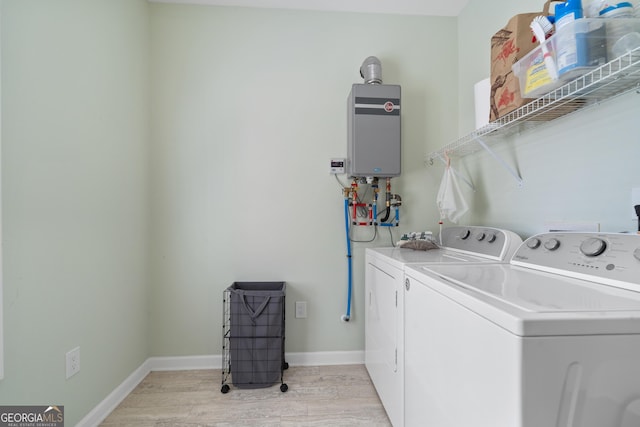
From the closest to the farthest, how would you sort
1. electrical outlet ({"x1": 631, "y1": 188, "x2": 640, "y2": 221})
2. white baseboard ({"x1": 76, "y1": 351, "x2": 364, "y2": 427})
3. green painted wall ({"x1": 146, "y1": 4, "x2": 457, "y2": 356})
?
1. electrical outlet ({"x1": 631, "y1": 188, "x2": 640, "y2": 221})
2. white baseboard ({"x1": 76, "y1": 351, "x2": 364, "y2": 427})
3. green painted wall ({"x1": 146, "y1": 4, "x2": 457, "y2": 356})

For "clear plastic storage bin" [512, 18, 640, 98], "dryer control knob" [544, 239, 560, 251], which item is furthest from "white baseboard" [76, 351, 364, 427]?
"clear plastic storage bin" [512, 18, 640, 98]

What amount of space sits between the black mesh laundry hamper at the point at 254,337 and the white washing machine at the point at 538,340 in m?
0.91

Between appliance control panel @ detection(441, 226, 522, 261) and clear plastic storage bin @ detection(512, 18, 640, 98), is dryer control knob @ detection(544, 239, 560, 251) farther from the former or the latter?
clear plastic storage bin @ detection(512, 18, 640, 98)

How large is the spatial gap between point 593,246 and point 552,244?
5.5 inches

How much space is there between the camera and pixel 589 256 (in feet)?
2.79

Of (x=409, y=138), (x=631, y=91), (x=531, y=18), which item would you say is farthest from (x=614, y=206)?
(x=409, y=138)

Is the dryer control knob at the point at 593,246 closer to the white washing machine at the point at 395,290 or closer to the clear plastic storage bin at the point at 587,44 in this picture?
the white washing machine at the point at 395,290

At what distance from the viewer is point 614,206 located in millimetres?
979

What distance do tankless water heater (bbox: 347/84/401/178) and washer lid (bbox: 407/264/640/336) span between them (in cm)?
91

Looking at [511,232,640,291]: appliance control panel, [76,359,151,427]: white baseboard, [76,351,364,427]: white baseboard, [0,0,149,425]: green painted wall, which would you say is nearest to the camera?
[511,232,640,291]: appliance control panel

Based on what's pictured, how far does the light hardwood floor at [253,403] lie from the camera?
4.57ft

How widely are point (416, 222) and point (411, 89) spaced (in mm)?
1025

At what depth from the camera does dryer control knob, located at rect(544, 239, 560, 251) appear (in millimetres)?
981

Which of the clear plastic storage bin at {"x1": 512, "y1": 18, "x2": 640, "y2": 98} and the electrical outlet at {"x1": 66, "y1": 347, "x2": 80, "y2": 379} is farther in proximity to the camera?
the electrical outlet at {"x1": 66, "y1": 347, "x2": 80, "y2": 379}
